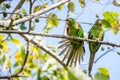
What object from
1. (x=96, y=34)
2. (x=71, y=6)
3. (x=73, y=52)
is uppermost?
(x=71, y=6)

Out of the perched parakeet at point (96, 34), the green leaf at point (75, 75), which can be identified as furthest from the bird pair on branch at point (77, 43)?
the green leaf at point (75, 75)

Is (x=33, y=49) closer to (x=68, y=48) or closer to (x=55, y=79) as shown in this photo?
(x=68, y=48)

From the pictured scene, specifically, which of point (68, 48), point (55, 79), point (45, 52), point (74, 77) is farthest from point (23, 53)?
point (74, 77)

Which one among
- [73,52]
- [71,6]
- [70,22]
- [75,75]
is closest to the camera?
[75,75]

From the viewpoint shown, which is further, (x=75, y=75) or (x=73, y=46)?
(x=73, y=46)

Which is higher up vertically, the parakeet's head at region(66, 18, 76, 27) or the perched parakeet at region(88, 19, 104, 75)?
the parakeet's head at region(66, 18, 76, 27)

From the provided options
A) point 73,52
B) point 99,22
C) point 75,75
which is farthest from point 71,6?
point 75,75

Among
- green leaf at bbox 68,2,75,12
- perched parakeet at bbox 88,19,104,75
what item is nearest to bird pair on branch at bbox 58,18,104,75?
perched parakeet at bbox 88,19,104,75

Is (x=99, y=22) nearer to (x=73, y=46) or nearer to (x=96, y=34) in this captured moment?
(x=96, y=34)

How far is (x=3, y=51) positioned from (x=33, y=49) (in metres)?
0.32

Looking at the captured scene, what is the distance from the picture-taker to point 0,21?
86.9 inches

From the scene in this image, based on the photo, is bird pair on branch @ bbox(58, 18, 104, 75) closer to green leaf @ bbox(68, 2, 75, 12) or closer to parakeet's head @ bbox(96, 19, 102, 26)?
parakeet's head @ bbox(96, 19, 102, 26)

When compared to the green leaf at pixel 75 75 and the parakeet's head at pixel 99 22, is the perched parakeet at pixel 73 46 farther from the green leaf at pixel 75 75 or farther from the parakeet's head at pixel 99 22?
the green leaf at pixel 75 75

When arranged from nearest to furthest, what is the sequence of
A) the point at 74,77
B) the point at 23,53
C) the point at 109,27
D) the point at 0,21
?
the point at 74,77, the point at 109,27, the point at 0,21, the point at 23,53
